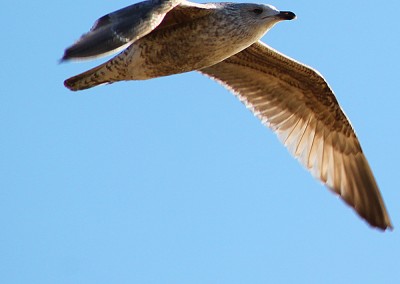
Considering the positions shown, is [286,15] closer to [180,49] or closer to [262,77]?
[180,49]

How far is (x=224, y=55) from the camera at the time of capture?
10398 mm

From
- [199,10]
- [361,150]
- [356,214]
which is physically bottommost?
[356,214]

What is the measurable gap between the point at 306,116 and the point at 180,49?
7.92ft

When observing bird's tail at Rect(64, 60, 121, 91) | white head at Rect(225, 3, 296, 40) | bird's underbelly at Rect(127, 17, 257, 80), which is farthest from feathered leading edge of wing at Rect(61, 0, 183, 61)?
bird's tail at Rect(64, 60, 121, 91)

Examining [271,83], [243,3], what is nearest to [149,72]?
[243,3]

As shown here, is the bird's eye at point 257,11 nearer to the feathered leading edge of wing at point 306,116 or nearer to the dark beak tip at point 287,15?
the dark beak tip at point 287,15

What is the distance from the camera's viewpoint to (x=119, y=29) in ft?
29.9

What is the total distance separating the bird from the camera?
33.9 ft

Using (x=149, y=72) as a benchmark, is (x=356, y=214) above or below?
below

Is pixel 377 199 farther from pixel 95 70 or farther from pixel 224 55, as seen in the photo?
pixel 95 70

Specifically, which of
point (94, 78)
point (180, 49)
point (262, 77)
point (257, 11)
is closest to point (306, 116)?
point (262, 77)

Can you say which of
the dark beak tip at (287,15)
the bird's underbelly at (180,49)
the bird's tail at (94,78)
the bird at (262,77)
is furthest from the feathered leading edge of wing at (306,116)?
the bird's tail at (94,78)

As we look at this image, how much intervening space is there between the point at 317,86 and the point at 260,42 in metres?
0.86

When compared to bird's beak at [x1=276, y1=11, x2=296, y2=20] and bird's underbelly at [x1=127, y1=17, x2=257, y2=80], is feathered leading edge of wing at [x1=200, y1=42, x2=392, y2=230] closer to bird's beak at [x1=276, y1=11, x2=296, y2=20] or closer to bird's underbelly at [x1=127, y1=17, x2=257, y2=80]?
bird's beak at [x1=276, y1=11, x2=296, y2=20]
